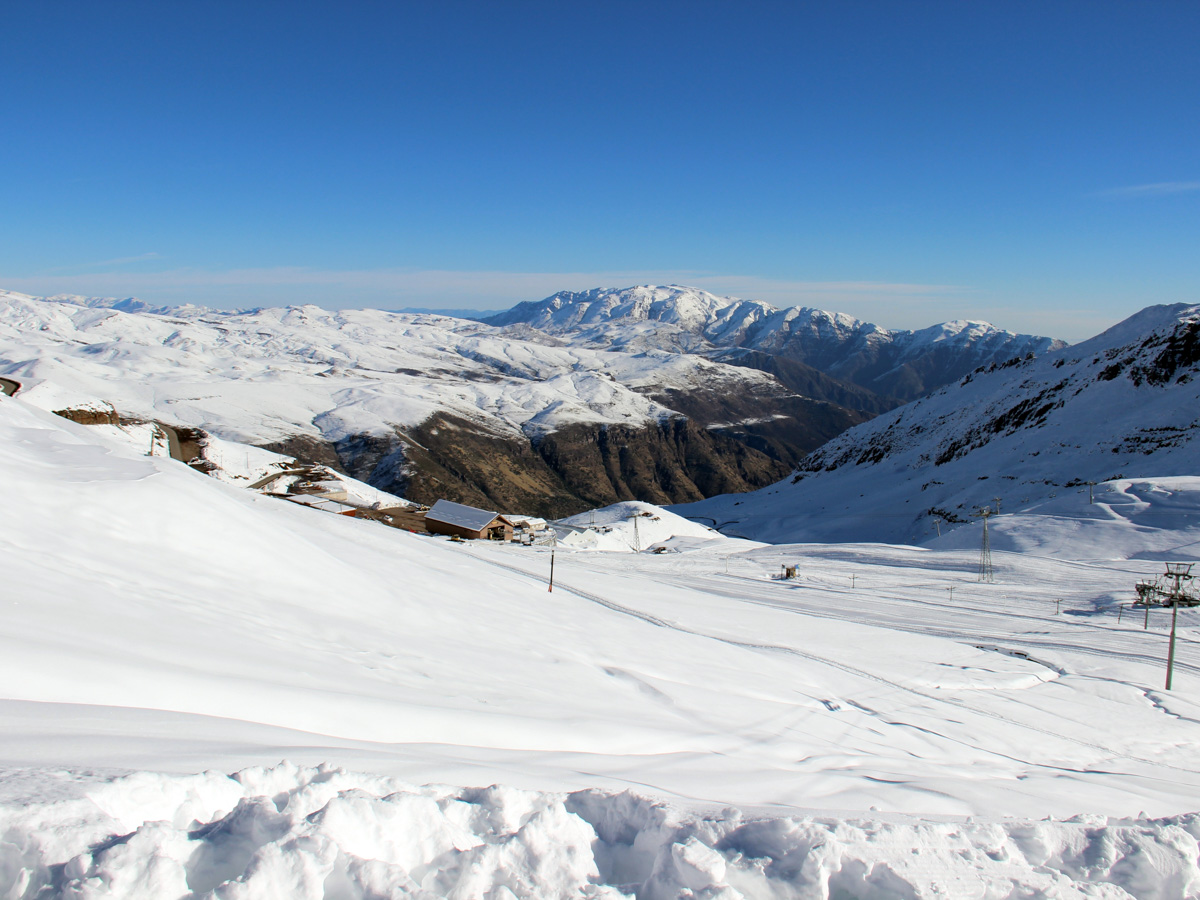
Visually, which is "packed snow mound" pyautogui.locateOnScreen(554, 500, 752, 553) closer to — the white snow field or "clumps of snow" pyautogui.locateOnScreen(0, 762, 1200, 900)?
the white snow field

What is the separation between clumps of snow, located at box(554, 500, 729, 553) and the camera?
6425 cm

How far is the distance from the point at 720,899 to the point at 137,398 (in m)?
215

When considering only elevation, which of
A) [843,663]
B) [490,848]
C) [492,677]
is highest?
[490,848]

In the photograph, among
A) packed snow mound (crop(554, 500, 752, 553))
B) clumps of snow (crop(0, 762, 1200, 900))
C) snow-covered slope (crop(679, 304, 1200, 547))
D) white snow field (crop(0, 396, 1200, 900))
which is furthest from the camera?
snow-covered slope (crop(679, 304, 1200, 547))

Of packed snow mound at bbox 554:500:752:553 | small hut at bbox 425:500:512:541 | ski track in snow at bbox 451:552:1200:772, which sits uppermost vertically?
→ ski track in snow at bbox 451:552:1200:772

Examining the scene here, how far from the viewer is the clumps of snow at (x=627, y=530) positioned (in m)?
64.2

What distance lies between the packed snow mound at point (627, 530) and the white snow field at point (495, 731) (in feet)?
122

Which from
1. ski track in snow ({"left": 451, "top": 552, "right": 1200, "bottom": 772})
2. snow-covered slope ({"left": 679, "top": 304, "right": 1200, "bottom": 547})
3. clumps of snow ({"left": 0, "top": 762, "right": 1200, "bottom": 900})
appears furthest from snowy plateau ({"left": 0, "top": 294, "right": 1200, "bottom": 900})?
snow-covered slope ({"left": 679, "top": 304, "right": 1200, "bottom": 547})

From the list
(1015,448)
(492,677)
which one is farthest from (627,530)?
(492,677)

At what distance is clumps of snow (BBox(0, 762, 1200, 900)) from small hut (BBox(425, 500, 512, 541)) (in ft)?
160

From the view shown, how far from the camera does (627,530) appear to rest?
2842 inches

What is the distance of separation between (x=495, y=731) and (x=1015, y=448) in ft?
290

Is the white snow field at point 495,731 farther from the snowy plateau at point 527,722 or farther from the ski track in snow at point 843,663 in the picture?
the ski track in snow at point 843,663

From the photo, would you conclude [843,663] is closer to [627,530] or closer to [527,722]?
[527,722]
